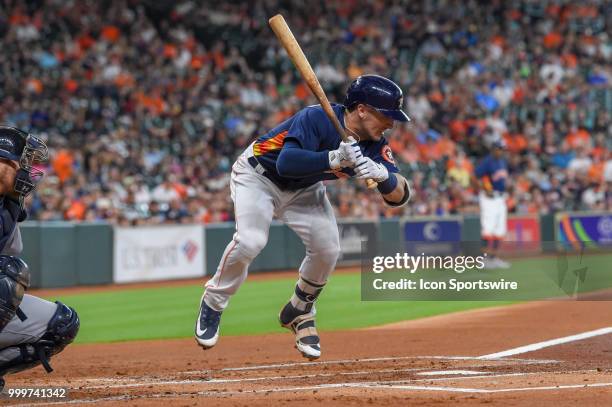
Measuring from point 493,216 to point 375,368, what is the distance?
1011cm

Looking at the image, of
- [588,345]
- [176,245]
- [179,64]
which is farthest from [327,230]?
[179,64]

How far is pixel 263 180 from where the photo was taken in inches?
273

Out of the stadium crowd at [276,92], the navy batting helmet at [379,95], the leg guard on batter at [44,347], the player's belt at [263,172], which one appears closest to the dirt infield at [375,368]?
the leg guard on batter at [44,347]

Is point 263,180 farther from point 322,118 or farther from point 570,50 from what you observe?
point 570,50

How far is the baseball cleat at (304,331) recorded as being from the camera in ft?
23.6

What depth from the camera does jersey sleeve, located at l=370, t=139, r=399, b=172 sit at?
6.84 metres

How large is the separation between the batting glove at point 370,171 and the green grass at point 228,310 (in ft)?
13.9

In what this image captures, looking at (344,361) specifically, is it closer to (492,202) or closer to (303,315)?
(303,315)

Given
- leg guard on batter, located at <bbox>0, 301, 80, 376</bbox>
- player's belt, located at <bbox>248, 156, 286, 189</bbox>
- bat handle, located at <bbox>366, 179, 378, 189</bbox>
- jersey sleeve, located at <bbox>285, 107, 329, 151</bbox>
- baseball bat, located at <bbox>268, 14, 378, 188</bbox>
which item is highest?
baseball bat, located at <bbox>268, 14, 378, 188</bbox>

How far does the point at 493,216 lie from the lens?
16.7 metres

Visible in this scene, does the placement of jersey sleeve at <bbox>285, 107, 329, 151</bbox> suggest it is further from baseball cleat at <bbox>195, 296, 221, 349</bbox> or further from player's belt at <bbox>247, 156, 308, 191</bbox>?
baseball cleat at <bbox>195, 296, 221, 349</bbox>

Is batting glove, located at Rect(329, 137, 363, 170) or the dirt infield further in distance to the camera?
batting glove, located at Rect(329, 137, 363, 170)

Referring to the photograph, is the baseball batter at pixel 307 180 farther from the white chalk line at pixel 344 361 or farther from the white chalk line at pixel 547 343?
the white chalk line at pixel 547 343

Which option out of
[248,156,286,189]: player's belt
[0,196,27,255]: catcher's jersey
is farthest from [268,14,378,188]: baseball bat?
[0,196,27,255]: catcher's jersey
